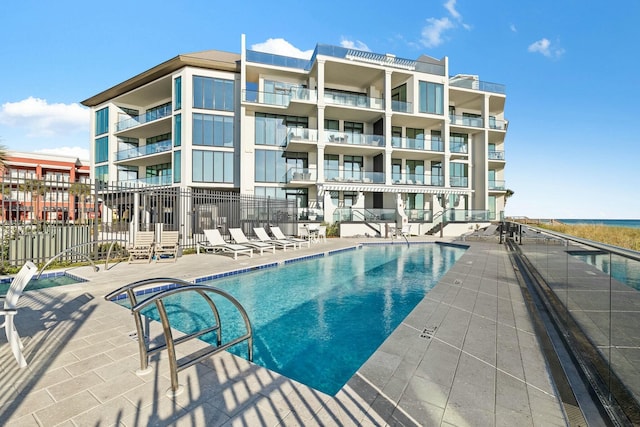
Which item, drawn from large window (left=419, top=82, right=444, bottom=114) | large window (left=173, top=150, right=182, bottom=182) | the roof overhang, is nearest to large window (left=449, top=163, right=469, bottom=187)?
large window (left=419, top=82, right=444, bottom=114)

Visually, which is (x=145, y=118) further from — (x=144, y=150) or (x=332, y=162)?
(x=332, y=162)

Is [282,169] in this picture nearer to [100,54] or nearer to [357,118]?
[357,118]

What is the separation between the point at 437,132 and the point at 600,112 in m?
16.7

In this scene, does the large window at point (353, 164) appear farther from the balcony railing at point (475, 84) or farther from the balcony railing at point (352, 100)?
the balcony railing at point (475, 84)

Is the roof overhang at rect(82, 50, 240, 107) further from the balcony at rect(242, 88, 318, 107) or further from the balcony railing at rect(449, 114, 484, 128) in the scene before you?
the balcony railing at rect(449, 114, 484, 128)

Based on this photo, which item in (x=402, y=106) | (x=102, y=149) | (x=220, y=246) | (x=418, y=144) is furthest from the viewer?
(x=102, y=149)

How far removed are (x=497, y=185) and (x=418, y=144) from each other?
11939 mm

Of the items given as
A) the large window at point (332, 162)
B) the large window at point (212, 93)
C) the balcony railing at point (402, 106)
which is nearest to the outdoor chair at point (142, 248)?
the large window at point (212, 93)

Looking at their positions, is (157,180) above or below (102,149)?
below

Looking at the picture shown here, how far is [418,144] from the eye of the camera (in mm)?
25719

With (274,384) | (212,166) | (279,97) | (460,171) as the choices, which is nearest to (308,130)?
(279,97)

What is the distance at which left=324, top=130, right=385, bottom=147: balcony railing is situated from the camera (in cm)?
2299

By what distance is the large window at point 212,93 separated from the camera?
22.9 metres

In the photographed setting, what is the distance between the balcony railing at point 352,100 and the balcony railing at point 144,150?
1384 cm
